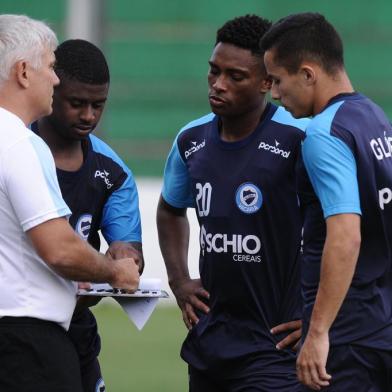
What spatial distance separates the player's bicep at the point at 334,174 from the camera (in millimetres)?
4266

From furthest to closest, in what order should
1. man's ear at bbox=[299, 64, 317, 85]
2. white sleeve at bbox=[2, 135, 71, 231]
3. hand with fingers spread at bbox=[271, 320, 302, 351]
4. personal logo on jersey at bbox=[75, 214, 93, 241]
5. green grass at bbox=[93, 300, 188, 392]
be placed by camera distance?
1. green grass at bbox=[93, 300, 188, 392]
2. personal logo on jersey at bbox=[75, 214, 93, 241]
3. hand with fingers spread at bbox=[271, 320, 302, 351]
4. man's ear at bbox=[299, 64, 317, 85]
5. white sleeve at bbox=[2, 135, 71, 231]

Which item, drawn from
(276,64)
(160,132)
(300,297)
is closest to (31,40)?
(276,64)

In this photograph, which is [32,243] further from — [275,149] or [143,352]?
[143,352]

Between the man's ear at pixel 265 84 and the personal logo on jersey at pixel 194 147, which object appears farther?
the personal logo on jersey at pixel 194 147

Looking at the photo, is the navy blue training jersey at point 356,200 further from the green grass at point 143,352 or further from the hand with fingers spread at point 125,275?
the green grass at point 143,352

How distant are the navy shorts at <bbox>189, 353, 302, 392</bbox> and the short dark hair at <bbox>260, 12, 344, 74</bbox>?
1312mm

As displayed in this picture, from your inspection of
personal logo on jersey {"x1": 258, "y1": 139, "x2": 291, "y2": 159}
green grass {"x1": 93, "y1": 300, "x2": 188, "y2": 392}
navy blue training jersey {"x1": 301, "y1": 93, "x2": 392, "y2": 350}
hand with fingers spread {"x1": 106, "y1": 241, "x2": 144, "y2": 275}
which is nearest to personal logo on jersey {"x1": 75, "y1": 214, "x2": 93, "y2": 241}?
hand with fingers spread {"x1": 106, "y1": 241, "x2": 144, "y2": 275}

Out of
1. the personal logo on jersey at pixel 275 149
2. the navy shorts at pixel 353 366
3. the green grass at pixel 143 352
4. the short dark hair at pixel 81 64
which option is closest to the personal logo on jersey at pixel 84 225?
the short dark hair at pixel 81 64

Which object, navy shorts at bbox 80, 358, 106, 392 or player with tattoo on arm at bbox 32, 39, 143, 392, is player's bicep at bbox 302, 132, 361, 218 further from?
navy shorts at bbox 80, 358, 106, 392

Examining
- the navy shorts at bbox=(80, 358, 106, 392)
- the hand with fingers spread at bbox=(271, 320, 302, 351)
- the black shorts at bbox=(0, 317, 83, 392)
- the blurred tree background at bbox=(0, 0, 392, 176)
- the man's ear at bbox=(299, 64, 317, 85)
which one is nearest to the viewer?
the black shorts at bbox=(0, 317, 83, 392)

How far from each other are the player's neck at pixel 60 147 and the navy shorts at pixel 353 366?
1.53 metres

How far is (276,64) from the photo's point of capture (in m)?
4.55

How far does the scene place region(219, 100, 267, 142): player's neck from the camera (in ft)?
17.0

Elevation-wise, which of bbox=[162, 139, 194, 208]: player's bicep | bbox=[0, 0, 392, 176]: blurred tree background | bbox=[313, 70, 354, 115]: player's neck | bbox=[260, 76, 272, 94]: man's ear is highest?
bbox=[313, 70, 354, 115]: player's neck
